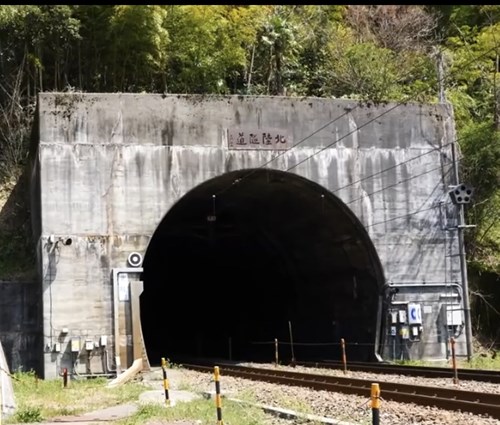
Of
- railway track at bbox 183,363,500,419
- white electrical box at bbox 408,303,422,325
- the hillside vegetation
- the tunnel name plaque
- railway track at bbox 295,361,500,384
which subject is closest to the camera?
railway track at bbox 183,363,500,419

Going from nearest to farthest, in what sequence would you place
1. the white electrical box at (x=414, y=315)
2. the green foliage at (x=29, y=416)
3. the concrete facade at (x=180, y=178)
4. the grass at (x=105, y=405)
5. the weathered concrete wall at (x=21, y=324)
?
the grass at (x=105, y=405) < the green foliage at (x=29, y=416) < the concrete facade at (x=180, y=178) < the weathered concrete wall at (x=21, y=324) < the white electrical box at (x=414, y=315)

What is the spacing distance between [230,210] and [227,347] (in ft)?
34.8

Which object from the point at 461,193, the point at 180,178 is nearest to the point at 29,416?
the point at 180,178

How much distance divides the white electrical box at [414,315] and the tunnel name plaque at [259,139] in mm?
6119

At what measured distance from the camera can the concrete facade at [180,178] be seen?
1961cm

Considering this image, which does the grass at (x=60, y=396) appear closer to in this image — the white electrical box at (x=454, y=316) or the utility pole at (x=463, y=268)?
the white electrical box at (x=454, y=316)

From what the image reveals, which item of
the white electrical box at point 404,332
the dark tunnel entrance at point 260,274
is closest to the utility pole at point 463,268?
the white electrical box at point 404,332

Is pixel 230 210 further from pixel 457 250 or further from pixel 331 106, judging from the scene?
pixel 457 250

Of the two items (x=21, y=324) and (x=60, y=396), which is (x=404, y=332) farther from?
(x=21, y=324)

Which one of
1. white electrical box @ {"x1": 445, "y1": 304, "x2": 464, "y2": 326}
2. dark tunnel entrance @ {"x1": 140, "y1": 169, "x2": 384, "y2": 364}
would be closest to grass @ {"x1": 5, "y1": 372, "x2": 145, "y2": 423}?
dark tunnel entrance @ {"x1": 140, "y1": 169, "x2": 384, "y2": 364}

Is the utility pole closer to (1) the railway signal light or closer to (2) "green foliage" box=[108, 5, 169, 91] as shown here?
(1) the railway signal light

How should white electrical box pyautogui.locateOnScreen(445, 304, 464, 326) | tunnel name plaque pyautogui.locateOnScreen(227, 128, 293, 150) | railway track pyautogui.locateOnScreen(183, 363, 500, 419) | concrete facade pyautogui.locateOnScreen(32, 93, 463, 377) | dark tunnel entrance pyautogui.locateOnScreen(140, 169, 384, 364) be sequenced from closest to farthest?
railway track pyautogui.locateOnScreen(183, 363, 500, 419)
concrete facade pyautogui.locateOnScreen(32, 93, 463, 377)
tunnel name plaque pyautogui.locateOnScreen(227, 128, 293, 150)
white electrical box pyautogui.locateOnScreen(445, 304, 464, 326)
dark tunnel entrance pyautogui.locateOnScreen(140, 169, 384, 364)

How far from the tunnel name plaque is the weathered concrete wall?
7.19 metres

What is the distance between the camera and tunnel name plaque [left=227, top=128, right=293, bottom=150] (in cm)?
2158
